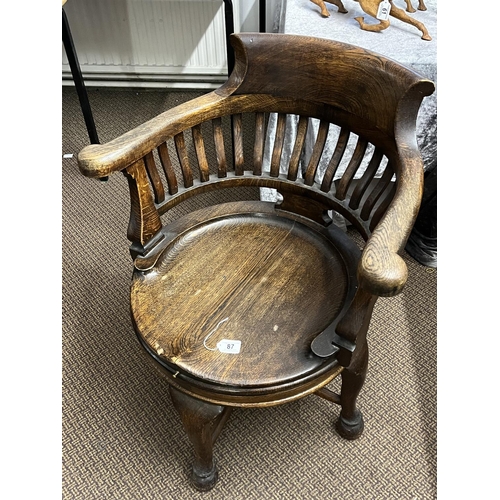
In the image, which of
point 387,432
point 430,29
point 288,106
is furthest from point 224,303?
point 430,29

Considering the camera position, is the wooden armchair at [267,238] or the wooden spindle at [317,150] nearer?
the wooden armchair at [267,238]

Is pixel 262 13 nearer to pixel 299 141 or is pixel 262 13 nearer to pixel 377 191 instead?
pixel 299 141

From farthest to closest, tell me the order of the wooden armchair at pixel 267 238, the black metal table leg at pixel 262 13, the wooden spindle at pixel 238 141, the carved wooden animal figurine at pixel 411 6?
the black metal table leg at pixel 262 13 → the carved wooden animal figurine at pixel 411 6 → the wooden spindle at pixel 238 141 → the wooden armchair at pixel 267 238

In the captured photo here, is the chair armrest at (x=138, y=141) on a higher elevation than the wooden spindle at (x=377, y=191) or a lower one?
higher

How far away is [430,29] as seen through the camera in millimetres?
1711

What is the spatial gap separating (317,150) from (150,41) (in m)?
1.72

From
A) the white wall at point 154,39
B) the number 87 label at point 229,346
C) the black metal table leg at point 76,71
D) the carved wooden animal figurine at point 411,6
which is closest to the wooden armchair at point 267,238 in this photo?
the number 87 label at point 229,346

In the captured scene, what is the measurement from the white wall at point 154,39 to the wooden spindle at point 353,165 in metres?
1.42

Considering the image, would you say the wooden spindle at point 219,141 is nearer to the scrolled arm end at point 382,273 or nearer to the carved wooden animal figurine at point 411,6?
the scrolled arm end at point 382,273

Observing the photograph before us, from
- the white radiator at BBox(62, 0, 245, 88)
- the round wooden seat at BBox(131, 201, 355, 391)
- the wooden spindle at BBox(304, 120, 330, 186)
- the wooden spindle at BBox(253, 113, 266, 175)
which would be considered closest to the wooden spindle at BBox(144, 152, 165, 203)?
the round wooden seat at BBox(131, 201, 355, 391)

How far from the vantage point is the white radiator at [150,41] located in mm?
2479

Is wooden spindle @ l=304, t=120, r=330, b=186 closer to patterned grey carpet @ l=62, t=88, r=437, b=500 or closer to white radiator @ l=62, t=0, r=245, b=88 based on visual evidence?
patterned grey carpet @ l=62, t=88, r=437, b=500

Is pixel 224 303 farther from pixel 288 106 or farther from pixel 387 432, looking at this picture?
pixel 387 432

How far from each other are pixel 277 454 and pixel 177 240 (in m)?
0.61
